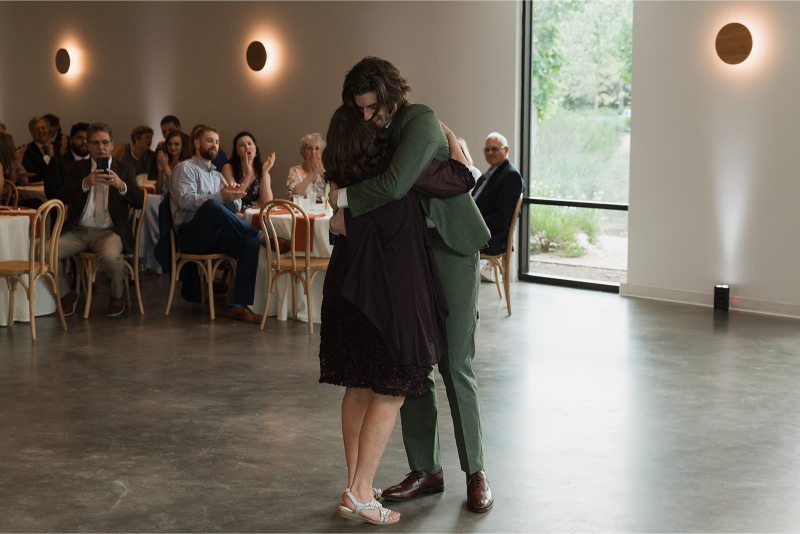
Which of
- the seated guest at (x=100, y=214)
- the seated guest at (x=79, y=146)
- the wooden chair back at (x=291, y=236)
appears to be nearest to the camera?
the wooden chair back at (x=291, y=236)

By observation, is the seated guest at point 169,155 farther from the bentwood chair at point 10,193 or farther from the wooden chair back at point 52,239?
the wooden chair back at point 52,239

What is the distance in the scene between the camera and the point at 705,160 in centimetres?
630

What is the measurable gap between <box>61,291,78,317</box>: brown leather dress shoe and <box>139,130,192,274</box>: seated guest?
114 centimetres

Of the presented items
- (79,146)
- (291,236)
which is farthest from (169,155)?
(291,236)

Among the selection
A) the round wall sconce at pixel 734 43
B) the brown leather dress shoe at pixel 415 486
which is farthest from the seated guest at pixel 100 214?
the round wall sconce at pixel 734 43

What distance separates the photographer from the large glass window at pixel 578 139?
706 cm

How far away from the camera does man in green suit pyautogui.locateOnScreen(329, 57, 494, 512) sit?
2484mm

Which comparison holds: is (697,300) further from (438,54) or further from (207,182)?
(207,182)

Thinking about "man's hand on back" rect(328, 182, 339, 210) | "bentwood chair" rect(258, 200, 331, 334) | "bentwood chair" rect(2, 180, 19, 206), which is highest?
"man's hand on back" rect(328, 182, 339, 210)

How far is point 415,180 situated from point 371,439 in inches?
32.9

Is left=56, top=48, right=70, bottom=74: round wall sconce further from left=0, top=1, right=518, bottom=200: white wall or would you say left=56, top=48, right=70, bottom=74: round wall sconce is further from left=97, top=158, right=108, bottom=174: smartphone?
left=97, top=158, right=108, bottom=174: smartphone

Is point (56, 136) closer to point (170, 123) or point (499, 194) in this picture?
point (170, 123)

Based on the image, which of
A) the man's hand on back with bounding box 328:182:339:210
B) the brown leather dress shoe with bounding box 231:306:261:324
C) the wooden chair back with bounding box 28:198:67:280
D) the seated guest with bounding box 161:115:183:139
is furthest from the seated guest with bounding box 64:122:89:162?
the man's hand on back with bounding box 328:182:339:210

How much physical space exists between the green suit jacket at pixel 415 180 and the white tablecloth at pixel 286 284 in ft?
10.1
